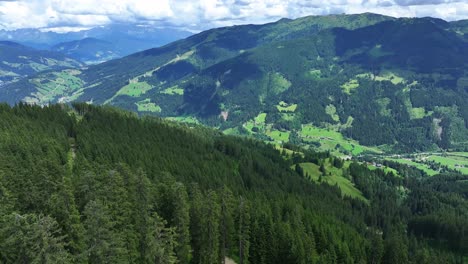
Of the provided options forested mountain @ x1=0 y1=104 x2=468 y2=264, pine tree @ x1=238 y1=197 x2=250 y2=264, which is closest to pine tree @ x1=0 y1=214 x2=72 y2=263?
forested mountain @ x1=0 y1=104 x2=468 y2=264

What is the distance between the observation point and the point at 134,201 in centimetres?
6944

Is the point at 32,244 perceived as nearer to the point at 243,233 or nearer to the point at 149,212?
the point at 149,212

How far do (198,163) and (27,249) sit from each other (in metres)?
132

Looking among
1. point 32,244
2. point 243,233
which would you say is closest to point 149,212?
point 243,233

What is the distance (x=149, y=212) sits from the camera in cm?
6988

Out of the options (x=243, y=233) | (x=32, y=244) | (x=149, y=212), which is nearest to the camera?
(x=32, y=244)

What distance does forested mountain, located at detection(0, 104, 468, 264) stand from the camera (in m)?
48.5

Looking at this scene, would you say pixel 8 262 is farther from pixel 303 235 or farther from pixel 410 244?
pixel 410 244

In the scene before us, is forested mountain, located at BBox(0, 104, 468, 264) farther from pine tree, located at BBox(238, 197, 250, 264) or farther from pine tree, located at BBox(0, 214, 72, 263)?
pine tree, located at BBox(238, 197, 250, 264)

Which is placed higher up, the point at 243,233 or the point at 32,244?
the point at 32,244

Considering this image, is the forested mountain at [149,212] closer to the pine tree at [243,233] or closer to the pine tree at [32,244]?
the pine tree at [32,244]

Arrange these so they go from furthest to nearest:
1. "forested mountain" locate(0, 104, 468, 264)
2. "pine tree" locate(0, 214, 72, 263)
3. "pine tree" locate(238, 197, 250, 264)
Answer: "pine tree" locate(238, 197, 250, 264) < "forested mountain" locate(0, 104, 468, 264) < "pine tree" locate(0, 214, 72, 263)

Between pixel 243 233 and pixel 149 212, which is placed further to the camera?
pixel 243 233

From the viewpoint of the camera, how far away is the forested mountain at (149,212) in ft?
159
